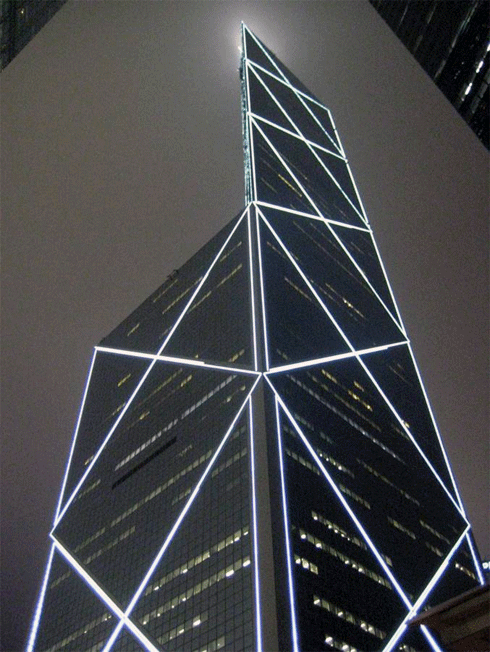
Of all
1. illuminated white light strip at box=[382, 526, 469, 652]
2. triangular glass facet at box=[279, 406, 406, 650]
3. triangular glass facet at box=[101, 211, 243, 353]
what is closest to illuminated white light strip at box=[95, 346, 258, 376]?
triangular glass facet at box=[101, 211, 243, 353]

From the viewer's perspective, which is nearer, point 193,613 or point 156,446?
point 193,613

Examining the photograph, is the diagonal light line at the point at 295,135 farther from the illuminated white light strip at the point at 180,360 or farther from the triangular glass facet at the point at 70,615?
the triangular glass facet at the point at 70,615

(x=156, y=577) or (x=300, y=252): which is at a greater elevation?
(x=300, y=252)

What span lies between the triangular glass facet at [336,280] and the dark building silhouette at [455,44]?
2957 centimetres

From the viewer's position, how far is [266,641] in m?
31.0

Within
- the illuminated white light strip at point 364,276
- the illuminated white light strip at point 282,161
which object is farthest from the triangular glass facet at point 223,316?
the illuminated white light strip at point 364,276

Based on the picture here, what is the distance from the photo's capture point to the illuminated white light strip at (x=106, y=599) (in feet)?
121

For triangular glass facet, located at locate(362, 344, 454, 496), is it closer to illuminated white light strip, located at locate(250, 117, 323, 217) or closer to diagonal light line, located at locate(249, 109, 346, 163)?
illuminated white light strip, located at locate(250, 117, 323, 217)

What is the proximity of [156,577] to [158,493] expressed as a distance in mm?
7021

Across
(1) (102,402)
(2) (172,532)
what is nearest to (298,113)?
(1) (102,402)

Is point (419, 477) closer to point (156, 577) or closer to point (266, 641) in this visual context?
point (156, 577)

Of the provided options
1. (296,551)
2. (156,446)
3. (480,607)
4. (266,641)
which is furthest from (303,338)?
(480,607)

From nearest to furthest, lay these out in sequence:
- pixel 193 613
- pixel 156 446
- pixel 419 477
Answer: pixel 193 613 → pixel 156 446 → pixel 419 477

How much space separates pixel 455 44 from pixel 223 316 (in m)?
29.5
